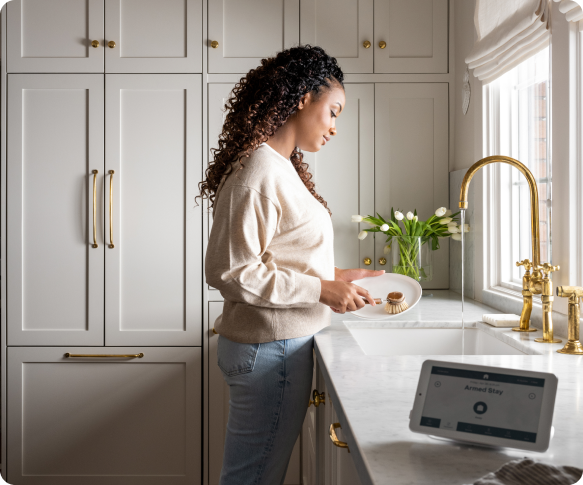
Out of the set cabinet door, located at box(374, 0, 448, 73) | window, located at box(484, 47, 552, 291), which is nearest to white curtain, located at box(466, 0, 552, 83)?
window, located at box(484, 47, 552, 291)

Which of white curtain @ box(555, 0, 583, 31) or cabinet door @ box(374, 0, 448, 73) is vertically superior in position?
cabinet door @ box(374, 0, 448, 73)

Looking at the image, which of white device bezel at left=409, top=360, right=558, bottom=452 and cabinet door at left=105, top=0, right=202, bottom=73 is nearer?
white device bezel at left=409, top=360, right=558, bottom=452

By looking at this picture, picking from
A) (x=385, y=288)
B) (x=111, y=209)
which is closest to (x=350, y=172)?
(x=385, y=288)

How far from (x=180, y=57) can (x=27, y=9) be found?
0.69m

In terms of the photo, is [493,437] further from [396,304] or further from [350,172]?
[350,172]

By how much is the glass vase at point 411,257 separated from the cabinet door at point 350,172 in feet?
0.73

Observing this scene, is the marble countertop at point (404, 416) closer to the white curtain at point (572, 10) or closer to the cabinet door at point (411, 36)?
the white curtain at point (572, 10)

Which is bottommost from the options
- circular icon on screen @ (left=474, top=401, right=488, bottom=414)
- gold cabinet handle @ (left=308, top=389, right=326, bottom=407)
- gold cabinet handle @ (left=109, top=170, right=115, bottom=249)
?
gold cabinet handle @ (left=308, top=389, right=326, bottom=407)

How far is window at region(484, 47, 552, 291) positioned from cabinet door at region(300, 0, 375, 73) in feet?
1.98

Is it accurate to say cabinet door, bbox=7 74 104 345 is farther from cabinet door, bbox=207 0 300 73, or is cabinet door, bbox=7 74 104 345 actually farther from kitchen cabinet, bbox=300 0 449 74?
kitchen cabinet, bbox=300 0 449 74

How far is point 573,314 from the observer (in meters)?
1.27

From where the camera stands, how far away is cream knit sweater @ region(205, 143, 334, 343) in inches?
44.6

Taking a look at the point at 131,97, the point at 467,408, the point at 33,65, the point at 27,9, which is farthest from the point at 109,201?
the point at 467,408

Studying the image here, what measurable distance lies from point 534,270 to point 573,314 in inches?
7.4
